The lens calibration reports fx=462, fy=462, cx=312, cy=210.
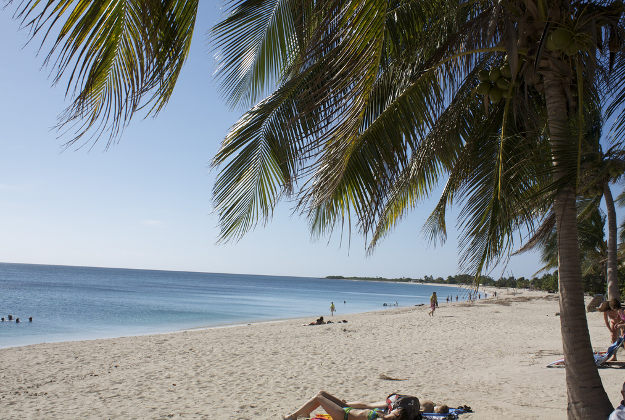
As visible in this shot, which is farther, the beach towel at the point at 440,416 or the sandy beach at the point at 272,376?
the sandy beach at the point at 272,376

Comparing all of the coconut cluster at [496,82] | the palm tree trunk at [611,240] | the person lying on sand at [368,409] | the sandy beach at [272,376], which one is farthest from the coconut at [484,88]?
the palm tree trunk at [611,240]

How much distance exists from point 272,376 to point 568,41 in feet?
22.8

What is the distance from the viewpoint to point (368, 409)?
5.01 metres

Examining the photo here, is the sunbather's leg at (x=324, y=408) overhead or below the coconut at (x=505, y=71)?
below

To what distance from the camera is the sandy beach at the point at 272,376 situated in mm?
6055

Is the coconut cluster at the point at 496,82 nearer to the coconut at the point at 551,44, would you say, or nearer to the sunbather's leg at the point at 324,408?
the coconut at the point at 551,44

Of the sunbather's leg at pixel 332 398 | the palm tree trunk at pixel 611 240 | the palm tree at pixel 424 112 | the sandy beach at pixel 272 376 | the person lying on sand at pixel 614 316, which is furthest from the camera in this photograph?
the palm tree trunk at pixel 611 240

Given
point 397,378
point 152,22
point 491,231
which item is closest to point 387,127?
point 491,231

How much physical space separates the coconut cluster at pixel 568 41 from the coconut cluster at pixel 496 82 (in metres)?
0.48

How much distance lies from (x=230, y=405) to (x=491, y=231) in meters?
4.31

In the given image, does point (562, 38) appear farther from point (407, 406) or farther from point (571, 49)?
point (407, 406)

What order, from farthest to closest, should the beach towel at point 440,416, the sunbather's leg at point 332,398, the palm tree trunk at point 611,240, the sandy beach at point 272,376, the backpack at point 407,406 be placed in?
the palm tree trunk at point 611,240, the sandy beach at point 272,376, the sunbather's leg at point 332,398, the beach towel at point 440,416, the backpack at point 407,406

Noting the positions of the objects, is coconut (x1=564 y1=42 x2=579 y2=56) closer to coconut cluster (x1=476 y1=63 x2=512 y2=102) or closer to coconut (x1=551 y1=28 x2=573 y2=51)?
coconut (x1=551 y1=28 x2=573 y2=51)

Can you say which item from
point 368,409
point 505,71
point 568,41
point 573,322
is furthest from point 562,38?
point 368,409
